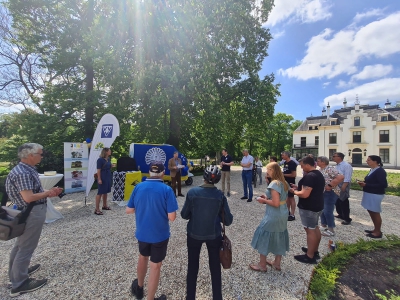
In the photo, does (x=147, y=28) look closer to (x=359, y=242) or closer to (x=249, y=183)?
(x=249, y=183)

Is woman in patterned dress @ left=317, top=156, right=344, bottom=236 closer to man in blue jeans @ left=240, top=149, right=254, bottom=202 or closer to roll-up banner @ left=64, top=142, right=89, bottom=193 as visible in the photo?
man in blue jeans @ left=240, top=149, right=254, bottom=202

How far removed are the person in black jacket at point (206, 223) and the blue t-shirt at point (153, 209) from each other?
0.76ft

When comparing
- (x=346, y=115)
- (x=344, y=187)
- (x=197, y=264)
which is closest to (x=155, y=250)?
(x=197, y=264)

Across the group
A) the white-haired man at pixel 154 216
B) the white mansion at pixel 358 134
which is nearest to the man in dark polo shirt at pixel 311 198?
the white-haired man at pixel 154 216

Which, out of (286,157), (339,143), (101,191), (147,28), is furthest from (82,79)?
(339,143)

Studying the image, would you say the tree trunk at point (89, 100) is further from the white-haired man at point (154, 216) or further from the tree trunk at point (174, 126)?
the white-haired man at point (154, 216)

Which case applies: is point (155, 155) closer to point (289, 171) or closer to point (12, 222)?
point (289, 171)

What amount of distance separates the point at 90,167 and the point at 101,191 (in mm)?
1435

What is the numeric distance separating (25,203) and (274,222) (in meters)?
3.41

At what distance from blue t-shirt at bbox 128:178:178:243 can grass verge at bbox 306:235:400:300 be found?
2132 millimetres

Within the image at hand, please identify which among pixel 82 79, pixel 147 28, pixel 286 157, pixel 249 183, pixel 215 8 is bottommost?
pixel 249 183

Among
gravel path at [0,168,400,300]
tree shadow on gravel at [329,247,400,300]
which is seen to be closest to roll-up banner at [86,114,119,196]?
gravel path at [0,168,400,300]

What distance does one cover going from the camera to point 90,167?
689cm

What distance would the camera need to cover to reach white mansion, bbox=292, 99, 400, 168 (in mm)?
33781
